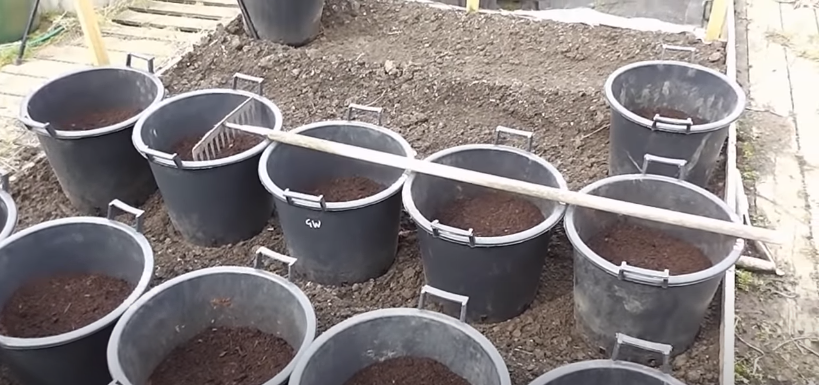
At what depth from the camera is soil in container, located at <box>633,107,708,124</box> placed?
2.45 metres

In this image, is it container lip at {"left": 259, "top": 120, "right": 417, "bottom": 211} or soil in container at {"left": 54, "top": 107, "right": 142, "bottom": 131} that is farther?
soil in container at {"left": 54, "top": 107, "right": 142, "bottom": 131}

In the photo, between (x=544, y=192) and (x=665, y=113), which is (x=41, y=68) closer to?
(x=544, y=192)

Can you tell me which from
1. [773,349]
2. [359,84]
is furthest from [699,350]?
[359,84]

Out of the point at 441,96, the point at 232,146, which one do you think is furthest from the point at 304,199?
the point at 441,96

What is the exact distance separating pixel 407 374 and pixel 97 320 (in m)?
0.78

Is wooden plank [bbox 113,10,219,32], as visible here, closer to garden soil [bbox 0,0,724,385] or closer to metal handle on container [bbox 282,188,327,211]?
garden soil [bbox 0,0,724,385]

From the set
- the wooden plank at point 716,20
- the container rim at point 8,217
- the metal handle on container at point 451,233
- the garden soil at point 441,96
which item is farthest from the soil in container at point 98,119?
the wooden plank at point 716,20

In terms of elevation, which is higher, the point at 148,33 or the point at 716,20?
the point at 716,20

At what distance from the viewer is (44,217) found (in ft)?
7.91

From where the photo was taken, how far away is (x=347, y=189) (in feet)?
7.14

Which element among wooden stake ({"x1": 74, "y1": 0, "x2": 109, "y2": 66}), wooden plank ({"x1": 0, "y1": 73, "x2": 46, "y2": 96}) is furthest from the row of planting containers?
wooden plank ({"x1": 0, "y1": 73, "x2": 46, "y2": 96})

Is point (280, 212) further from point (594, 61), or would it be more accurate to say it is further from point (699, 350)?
point (594, 61)

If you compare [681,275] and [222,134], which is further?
[222,134]

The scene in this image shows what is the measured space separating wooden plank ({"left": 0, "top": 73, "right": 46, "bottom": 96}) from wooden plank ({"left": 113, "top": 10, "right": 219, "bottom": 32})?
2.21 feet
